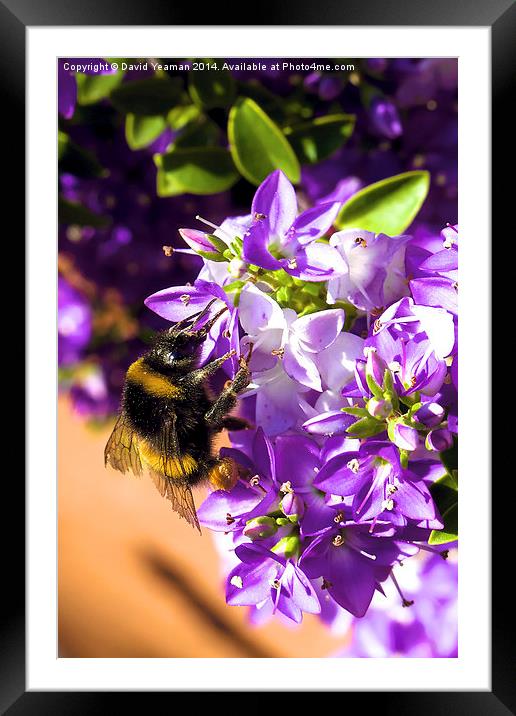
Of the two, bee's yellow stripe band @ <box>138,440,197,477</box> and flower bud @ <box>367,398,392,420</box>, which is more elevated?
flower bud @ <box>367,398,392,420</box>

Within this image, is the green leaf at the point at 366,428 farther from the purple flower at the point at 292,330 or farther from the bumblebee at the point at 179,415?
the bumblebee at the point at 179,415

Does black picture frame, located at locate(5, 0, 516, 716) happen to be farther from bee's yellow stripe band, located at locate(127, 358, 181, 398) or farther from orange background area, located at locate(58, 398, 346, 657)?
orange background area, located at locate(58, 398, 346, 657)

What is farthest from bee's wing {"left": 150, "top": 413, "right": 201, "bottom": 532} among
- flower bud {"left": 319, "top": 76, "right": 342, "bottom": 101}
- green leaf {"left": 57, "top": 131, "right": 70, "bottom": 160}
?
flower bud {"left": 319, "top": 76, "right": 342, "bottom": 101}

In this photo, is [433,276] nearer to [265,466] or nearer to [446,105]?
[265,466]

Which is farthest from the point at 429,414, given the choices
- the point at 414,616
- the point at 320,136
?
the point at 414,616

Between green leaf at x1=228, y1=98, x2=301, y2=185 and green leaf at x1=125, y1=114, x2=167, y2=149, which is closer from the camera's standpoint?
green leaf at x1=228, y1=98, x2=301, y2=185

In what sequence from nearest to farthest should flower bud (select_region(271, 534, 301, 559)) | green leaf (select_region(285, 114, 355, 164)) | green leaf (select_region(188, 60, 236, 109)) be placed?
flower bud (select_region(271, 534, 301, 559)) < green leaf (select_region(188, 60, 236, 109)) < green leaf (select_region(285, 114, 355, 164))

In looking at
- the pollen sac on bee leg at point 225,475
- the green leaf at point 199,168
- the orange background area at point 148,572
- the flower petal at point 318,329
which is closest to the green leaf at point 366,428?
the flower petal at point 318,329
